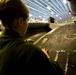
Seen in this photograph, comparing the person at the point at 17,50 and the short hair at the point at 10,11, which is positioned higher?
the short hair at the point at 10,11

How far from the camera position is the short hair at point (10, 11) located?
6.22ft

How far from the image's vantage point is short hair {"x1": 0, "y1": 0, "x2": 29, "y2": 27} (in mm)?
1896

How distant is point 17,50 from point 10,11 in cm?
37

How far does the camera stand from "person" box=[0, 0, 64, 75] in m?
1.83

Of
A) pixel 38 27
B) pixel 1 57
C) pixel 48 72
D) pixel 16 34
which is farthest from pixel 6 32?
pixel 38 27

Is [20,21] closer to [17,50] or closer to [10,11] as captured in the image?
[10,11]

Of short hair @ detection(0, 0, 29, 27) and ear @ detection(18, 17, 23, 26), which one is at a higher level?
short hair @ detection(0, 0, 29, 27)

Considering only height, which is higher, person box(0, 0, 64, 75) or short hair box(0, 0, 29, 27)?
short hair box(0, 0, 29, 27)

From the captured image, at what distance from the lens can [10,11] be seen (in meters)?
1.90

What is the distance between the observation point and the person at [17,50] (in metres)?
1.83

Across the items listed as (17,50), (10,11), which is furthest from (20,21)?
(17,50)

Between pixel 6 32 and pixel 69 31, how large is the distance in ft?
12.4

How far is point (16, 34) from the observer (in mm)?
1938

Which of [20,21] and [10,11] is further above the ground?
[10,11]
